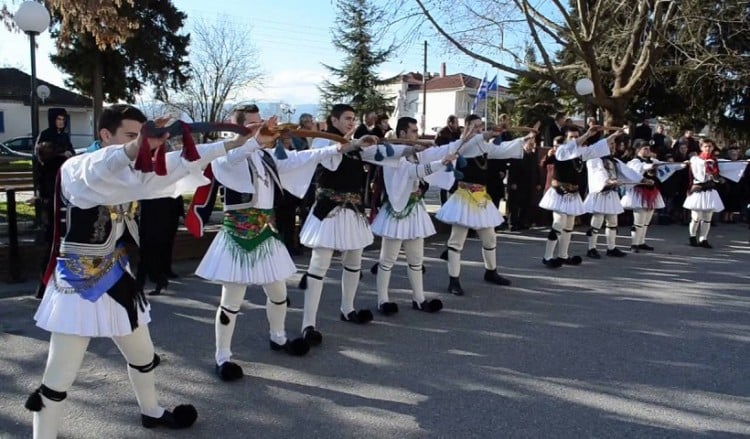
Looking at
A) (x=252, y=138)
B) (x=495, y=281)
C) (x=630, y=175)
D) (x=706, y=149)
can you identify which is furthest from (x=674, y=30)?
(x=252, y=138)

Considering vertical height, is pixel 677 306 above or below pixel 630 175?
below

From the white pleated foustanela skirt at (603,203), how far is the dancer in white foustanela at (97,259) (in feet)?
22.8

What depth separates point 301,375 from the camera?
445 cm

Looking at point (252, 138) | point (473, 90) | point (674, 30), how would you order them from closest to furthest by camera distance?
point (252, 138), point (674, 30), point (473, 90)

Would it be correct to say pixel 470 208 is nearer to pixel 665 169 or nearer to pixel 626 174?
pixel 626 174

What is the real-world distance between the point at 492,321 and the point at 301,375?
2.17m

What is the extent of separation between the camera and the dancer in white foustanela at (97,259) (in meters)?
2.90

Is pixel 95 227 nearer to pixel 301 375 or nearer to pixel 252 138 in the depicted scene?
pixel 252 138

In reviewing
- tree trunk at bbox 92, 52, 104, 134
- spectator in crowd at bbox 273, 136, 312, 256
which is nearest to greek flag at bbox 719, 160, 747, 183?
spectator in crowd at bbox 273, 136, 312, 256

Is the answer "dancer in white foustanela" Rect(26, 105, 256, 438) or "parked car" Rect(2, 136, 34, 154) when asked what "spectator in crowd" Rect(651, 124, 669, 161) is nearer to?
"dancer in white foustanela" Rect(26, 105, 256, 438)

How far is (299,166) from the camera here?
460 centimetres

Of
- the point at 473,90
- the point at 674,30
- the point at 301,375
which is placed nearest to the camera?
the point at 301,375

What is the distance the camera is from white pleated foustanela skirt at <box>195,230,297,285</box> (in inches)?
166

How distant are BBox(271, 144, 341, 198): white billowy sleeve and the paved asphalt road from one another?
1284 mm
